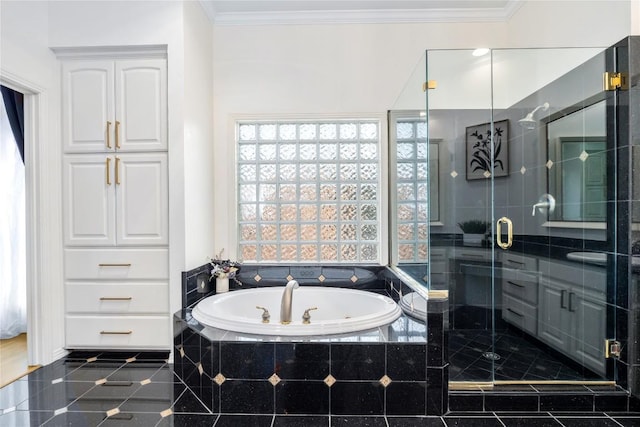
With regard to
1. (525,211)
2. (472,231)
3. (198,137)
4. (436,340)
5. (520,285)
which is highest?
(198,137)

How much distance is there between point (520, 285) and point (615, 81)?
145cm

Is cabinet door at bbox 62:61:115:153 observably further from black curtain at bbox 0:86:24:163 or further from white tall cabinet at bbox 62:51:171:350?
black curtain at bbox 0:86:24:163

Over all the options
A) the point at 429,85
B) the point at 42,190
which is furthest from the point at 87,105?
the point at 429,85

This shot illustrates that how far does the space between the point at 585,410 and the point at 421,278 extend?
106 centimetres

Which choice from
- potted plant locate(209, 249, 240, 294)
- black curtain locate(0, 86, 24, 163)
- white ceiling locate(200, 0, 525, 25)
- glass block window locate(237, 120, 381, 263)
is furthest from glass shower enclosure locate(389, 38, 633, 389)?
black curtain locate(0, 86, 24, 163)

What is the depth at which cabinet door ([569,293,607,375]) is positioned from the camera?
1.88m

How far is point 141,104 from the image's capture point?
7.66 feet

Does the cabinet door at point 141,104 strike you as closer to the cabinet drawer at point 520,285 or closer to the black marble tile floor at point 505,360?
the black marble tile floor at point 505,360

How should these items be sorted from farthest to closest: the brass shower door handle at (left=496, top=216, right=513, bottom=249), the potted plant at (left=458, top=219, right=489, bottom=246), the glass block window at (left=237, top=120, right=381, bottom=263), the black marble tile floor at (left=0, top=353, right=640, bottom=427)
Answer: the glass block window at (left=237, top=120, right=381, bottom=263), the potted plant at (left=458, top=219, right=489, bottom=246), the brass shower door handle at (left=496, top=216, right=513, bottom=249), the black marble tile floor at (left=0, top=353, right=640, bottom=427)

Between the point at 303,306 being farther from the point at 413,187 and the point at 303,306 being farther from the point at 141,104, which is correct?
the point at 141,104

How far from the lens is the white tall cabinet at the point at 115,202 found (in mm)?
2338

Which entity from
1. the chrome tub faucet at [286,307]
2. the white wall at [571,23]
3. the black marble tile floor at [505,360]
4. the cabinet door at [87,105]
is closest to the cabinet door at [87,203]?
the cabinet door at [87,105]

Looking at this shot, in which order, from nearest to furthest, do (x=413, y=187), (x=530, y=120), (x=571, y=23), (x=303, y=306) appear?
(x=571, y=23), (x=413, y=187), (x=530, y=120), (x=303, y=306)

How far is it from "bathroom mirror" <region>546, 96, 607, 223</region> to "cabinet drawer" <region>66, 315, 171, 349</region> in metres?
2.85
